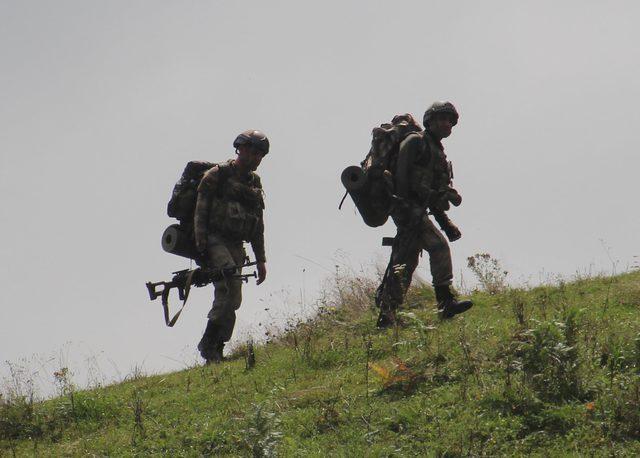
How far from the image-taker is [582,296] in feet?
33.9

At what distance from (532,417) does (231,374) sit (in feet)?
12.8

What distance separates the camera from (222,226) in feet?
35.8

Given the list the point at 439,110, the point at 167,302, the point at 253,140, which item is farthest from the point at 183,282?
the point at 439,110

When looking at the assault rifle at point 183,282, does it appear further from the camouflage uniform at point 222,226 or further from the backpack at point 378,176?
the backpack at point 378,176

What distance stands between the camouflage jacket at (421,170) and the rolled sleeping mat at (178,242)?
2.68 meters

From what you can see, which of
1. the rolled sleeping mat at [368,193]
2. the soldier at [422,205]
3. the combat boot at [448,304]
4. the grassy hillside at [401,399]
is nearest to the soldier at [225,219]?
the grassy hillside at [401,399]

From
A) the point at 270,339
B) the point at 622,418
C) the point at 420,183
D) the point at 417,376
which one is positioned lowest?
the point at 622,418

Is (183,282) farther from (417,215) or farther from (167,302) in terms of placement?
(417,215)

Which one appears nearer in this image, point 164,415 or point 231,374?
point 164,415

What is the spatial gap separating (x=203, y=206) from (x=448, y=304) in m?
3.03

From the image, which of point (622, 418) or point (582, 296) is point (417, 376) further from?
point (582, 296)

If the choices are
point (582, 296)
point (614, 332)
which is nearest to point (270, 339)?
point (582, 296)

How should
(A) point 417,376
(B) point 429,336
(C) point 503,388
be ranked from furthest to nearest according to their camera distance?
(B) point 429,336 < (A) point 417,376 < (C) point 503,388

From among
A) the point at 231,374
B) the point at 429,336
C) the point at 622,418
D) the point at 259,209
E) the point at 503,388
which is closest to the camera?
the point at 622,418
